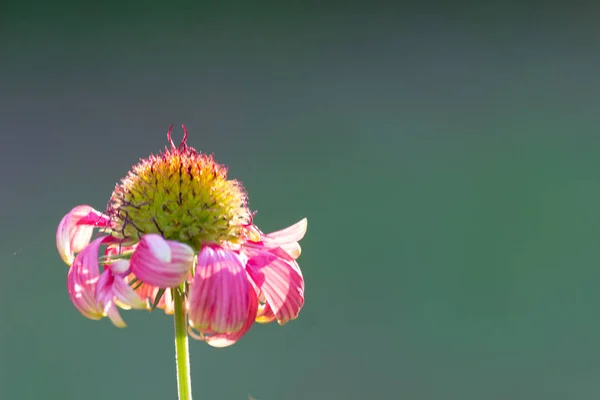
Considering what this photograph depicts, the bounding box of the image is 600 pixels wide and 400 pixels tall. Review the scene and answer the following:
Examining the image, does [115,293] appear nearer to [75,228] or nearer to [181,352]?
[181,352]

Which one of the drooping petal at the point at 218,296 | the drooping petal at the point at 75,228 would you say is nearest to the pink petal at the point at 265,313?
the drooping petal at the point at 218,296

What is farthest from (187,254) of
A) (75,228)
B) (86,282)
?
(75,228)

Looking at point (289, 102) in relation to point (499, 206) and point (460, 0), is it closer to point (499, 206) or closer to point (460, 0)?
point (460, 0)

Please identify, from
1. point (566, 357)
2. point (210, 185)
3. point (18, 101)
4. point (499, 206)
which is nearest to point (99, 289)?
point (210, 185)

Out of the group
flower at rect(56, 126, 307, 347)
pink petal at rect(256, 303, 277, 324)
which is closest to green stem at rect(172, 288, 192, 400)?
flower at rect(56, 126, 307, 347)

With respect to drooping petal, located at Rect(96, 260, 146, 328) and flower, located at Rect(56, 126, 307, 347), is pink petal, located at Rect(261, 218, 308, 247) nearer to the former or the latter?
flower, located at Rect(56, 126, 307, 347)
